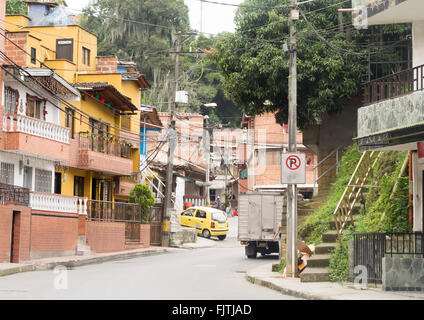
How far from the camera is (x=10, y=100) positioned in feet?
102

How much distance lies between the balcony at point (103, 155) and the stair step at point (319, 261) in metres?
18.7

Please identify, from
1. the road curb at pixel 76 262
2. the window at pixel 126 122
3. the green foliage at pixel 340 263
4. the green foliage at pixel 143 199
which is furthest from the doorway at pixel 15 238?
the window at pixel 126 122

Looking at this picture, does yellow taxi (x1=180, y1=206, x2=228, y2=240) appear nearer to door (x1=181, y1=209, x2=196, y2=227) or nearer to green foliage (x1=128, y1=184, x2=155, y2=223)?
door (x1=181, y1=209, x2=196, y2=227)

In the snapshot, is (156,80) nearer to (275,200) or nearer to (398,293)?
(275,200)

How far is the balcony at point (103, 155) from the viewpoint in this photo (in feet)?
121

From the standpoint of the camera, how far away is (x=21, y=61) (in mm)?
32469

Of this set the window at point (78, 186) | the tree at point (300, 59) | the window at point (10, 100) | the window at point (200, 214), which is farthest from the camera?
the window at point (200, 214)

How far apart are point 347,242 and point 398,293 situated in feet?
12.0

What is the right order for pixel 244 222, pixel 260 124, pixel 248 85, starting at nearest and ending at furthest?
pixel 248 85 < pixel 244 222 < pixel 260 124

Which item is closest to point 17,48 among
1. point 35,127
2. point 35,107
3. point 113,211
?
point 35,107

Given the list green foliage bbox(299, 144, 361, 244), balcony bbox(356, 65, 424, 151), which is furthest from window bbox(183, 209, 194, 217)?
balcony bbox(356, 65, 424, 151)

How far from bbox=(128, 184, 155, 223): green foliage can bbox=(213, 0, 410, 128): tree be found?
1310 cm

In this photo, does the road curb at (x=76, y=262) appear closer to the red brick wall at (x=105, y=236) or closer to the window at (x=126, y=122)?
the red brick wall at (x=105, y=236)
